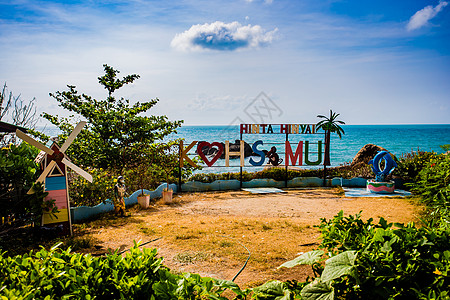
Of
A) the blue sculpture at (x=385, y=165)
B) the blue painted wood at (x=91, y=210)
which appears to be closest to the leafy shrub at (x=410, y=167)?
the blue sculpture at (x=385, y=165)

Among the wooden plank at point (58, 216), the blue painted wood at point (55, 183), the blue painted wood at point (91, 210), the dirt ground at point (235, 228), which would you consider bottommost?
the dirt ground at point (235, 228)

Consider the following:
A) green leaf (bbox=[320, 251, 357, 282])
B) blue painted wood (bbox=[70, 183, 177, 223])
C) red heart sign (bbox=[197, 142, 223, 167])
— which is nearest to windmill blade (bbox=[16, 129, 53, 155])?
blue painted wood (bbox=[70, 183, 177, 223])

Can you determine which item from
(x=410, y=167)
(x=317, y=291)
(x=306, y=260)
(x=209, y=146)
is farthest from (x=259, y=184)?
(x=317, y=291)

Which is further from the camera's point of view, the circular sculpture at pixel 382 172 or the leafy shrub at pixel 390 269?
the circular sculpture at pixel 382 172

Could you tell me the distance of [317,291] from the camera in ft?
7.47

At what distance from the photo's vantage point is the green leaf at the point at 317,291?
88.2 inches

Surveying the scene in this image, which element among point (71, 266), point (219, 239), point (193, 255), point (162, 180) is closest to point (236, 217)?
point (219, 239)

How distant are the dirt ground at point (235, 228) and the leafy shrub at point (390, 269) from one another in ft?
8.38

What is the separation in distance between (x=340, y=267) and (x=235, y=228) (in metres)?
7.01

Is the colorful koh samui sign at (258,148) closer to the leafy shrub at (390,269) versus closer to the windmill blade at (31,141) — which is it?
the windmill blade at (31,141)

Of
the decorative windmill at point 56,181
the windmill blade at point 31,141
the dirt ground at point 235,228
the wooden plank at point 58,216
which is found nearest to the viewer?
the dirt ground at point 235,228

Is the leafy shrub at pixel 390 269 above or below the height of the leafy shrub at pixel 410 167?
above

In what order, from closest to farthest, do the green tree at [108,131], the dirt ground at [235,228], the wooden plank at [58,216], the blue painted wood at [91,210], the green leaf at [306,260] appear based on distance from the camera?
the green leaf at [306,260]
the dirt ground at [235,228]
the wooden plank at [58,216]
the blue painted wood at [91,210]
the green tree at [108,131]

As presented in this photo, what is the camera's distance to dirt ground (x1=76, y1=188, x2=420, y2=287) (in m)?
6.42
